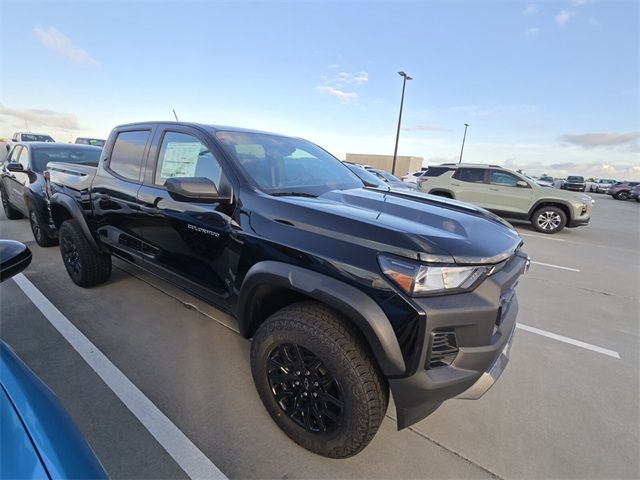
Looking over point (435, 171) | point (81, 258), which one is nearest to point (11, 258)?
point (81, 258)

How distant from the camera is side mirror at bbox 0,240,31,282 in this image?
1.46 m

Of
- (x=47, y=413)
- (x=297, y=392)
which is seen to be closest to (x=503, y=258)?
(x=297, y=392)

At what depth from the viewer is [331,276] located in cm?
173

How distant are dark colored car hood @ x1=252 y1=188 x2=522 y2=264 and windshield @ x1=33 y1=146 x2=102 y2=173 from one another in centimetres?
549

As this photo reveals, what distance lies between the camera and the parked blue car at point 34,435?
89 cm

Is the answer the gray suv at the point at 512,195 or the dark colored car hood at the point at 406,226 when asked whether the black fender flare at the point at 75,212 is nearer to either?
the dark colored car hood at the point at 406,226

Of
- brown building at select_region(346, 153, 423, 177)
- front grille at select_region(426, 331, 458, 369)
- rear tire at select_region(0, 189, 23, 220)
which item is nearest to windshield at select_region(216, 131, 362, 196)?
front grille at select_region(426, 331, 458, 369)

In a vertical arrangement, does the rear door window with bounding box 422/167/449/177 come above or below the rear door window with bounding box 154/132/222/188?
above

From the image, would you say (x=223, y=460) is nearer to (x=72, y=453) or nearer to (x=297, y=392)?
(x=297, y=392)

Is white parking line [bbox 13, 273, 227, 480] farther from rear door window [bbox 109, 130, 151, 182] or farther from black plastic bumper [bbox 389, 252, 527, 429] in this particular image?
rear door window [bbox 109, 130, 151, 182]

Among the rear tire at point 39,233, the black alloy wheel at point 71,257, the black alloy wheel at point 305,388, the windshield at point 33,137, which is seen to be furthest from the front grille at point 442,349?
the windshield at point 33,137

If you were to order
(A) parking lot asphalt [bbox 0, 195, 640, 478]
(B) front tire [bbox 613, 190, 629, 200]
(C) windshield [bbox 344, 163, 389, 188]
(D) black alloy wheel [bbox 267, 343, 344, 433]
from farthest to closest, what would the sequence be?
(B) front tire [bbox 613, 190, 629, 200], (C) windshield [bbox 344, 163, 389, 188], (A) parking lot asphalt [bbox 0, 195, 640, 478], (D) black alloy wheel [bbox 267, 343, 344, 433]

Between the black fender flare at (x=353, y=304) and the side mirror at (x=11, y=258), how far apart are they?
112cm

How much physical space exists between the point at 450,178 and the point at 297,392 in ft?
33.8
